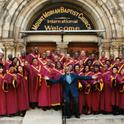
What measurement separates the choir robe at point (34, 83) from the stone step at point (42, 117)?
376mm

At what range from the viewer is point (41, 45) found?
17578 millimetres

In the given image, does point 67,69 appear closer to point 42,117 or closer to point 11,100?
point 42,117

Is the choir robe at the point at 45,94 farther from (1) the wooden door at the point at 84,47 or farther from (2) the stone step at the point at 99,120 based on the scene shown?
(1) the wooden door at the point at 84,47

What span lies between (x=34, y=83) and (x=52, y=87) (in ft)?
1.57

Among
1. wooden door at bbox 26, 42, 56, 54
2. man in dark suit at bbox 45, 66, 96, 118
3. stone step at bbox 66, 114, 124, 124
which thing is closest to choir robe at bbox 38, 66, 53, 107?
man in dark suit at bbox 45, 66, 96, 118

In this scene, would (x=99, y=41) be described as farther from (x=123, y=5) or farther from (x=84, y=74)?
(x=84, y=74)

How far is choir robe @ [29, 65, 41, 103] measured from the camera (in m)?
13.1

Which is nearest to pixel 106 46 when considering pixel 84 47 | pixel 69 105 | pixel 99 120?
pixel 84 47

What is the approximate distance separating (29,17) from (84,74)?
15.5 feet

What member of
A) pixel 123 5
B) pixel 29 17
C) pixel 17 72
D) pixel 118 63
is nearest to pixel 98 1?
pixel 123 5

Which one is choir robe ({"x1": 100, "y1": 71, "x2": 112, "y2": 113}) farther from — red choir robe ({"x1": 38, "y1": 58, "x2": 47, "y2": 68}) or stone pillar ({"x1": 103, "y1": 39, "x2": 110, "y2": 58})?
stone pillar ({"x1": 103, "y1": 39, "x2": 110, "y2": 58})

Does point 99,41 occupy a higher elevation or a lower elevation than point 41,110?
higher

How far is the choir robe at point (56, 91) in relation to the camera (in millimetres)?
13039

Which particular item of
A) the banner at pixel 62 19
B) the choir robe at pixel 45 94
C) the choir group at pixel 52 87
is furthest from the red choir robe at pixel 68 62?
the banner at pixel 62 19
